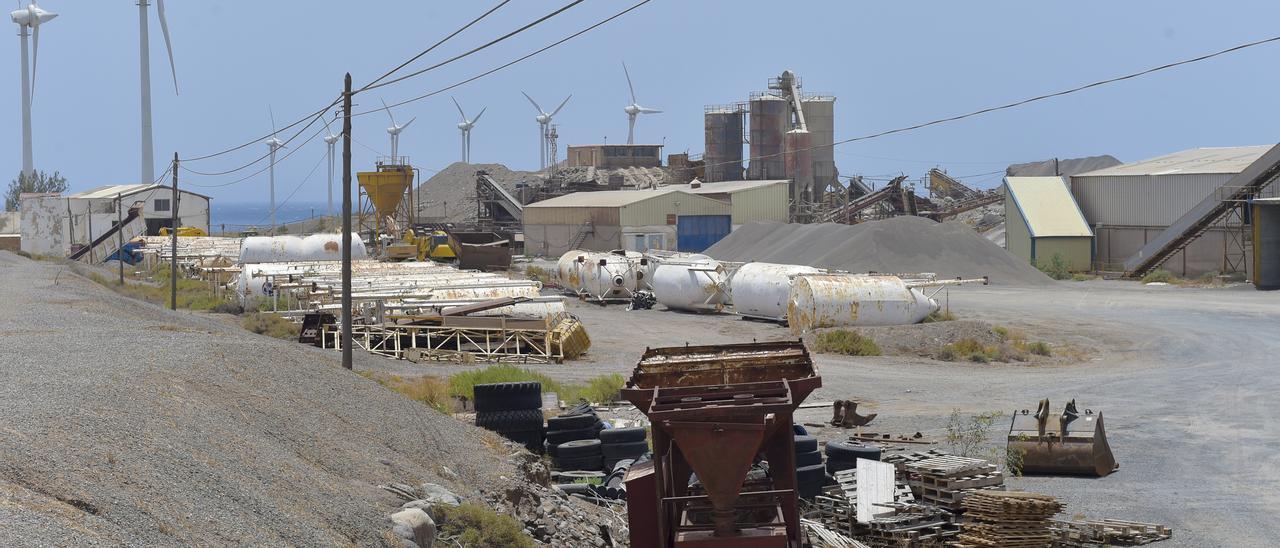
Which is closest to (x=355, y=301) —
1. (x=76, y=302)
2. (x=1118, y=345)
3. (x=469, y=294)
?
(x=469, y=294)

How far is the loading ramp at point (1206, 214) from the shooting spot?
50688 mm

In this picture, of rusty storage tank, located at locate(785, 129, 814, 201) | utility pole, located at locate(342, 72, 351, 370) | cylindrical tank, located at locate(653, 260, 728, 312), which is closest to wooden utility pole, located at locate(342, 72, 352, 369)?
utility pole, located at locate(342, 72, 351, 370)

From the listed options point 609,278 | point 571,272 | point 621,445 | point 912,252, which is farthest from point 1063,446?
point 912,252

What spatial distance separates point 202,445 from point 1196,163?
58.0 m

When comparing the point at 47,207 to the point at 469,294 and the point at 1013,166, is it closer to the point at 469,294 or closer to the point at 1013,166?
the point at 469,294

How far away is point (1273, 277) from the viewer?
47719 mm

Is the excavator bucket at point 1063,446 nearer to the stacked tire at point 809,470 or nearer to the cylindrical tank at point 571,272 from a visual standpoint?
the stacked tire at point 809,470

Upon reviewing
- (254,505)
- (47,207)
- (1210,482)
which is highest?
(47,207)

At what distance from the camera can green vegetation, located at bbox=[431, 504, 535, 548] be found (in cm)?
1264

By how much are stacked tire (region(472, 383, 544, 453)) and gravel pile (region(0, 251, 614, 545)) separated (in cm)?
52

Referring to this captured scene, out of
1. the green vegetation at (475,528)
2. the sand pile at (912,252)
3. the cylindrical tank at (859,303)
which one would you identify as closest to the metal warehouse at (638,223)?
the sand pile at (912,252)

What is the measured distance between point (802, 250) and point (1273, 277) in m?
20.9

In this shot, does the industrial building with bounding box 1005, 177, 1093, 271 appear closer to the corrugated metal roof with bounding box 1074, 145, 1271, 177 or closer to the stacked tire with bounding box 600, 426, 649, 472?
the corrugated metal roof with bounding box 1074, 145, 1271, 177

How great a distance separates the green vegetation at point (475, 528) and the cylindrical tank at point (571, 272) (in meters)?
37.5
